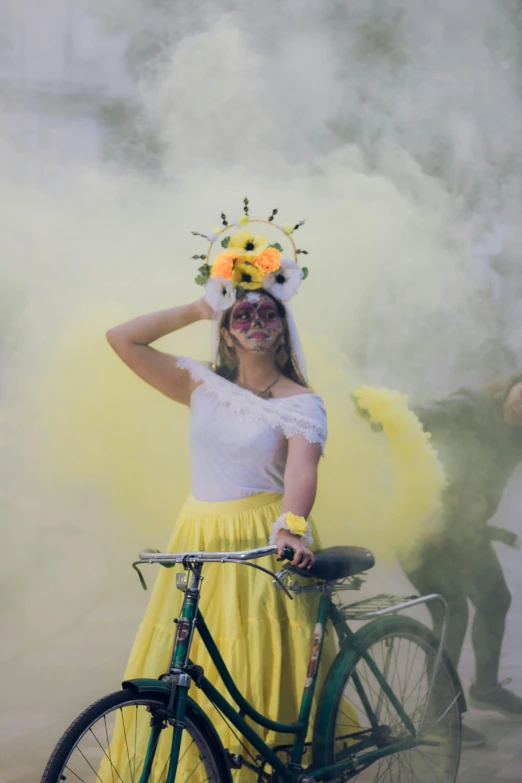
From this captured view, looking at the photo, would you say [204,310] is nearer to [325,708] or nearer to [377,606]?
[377,606]

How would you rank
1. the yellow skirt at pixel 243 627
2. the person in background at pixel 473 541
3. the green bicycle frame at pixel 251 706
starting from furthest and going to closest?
the person in background at pixel 473 541, the yellow skirt at pixel 243 627, the green bicycle frame at pixel 251 706

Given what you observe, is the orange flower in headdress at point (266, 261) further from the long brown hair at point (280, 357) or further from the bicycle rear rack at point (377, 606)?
the bicycle rear rack at point (377, 606)

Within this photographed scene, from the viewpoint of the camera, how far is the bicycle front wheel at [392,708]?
9.05 feet

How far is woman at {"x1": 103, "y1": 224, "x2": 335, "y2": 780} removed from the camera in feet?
9.34

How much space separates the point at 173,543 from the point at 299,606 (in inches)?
17.8

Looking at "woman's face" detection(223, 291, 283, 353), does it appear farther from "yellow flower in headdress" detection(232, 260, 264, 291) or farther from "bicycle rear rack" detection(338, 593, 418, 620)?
"bicycle rear rack" detection(338, 593, 418, 620)

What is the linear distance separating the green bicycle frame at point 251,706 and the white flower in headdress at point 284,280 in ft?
3.27

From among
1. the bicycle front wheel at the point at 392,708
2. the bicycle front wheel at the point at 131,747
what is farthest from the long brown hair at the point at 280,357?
the bicycle front wheel at the point at 131,747

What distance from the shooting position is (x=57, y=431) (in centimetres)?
315

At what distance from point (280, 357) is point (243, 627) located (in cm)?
88

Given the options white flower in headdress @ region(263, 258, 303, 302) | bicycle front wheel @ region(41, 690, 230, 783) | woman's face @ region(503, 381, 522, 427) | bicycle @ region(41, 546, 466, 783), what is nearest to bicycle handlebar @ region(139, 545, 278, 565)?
bicycle @ region(41, 546, 466, 783)

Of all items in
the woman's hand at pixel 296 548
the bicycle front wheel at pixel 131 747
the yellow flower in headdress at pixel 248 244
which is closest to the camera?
the bicycle front wheel at pixel 131 747

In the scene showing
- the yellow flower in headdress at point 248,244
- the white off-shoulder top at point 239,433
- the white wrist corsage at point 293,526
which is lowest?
the white wrist corsage at point 293,526

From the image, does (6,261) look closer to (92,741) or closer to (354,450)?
(354,450)
